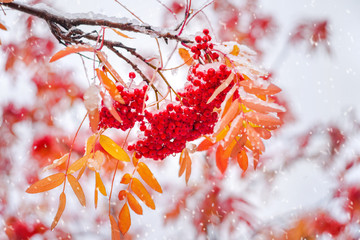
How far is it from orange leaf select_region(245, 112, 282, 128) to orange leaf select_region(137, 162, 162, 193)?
0.31m

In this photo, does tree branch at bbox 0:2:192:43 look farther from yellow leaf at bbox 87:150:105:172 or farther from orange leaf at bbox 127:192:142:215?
→ orange leaf at bbox 127:192:142:215

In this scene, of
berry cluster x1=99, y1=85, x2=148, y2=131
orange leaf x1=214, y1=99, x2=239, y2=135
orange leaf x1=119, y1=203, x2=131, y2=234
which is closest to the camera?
orange leaf x1=214, y1=99, x2=239, y2=135

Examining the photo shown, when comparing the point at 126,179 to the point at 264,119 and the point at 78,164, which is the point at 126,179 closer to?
the point at 78,164

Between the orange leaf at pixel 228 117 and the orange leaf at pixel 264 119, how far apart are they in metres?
0.04

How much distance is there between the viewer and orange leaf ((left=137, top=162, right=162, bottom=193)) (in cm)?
80

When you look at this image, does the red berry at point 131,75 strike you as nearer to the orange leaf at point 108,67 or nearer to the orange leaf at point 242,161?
the orange leaf at point 108,67

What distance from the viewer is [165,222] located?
309 cm

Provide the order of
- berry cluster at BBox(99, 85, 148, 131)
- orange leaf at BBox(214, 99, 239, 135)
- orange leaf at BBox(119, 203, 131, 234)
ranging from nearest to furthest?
orange leaf at BBox(214, 99, 239, 135) → berry cluster at BBox(99, 85, 148, 131) → orange leaf at BBox(119, 203, 131, 234)

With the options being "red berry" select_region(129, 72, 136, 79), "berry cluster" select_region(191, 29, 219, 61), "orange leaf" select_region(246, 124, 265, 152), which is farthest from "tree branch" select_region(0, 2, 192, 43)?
"orange leaf" select_region(246, 124, 265, 152)

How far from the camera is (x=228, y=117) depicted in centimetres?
60

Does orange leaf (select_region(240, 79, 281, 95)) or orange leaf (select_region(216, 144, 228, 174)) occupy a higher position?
orange leaf (select_region(240, 79, 281, 95))

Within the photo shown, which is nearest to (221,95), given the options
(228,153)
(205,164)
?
(228,153)

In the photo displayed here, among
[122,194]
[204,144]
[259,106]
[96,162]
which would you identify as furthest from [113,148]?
[259,106]

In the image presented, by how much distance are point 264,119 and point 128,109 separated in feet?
1.02
